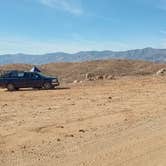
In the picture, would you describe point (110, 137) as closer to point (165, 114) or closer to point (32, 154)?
point (32, 154)

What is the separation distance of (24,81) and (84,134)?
74.5 ft

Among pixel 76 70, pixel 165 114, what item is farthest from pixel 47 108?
pixel 76 70

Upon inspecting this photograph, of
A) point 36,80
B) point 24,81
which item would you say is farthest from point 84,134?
point 24,81

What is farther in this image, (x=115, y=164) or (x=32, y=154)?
(x=32, y=154)

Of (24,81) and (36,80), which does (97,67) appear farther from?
(24,81)

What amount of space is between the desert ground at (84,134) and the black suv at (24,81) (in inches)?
497

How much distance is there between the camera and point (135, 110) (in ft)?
71.0

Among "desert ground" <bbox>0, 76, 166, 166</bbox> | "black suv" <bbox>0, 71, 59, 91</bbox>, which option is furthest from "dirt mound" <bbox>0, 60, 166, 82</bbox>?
"desert ground" <bbox>0, 76, 166, 166</bbox>

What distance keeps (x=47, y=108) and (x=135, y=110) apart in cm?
405

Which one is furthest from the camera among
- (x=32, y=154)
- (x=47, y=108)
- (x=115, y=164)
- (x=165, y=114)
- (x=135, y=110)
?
(x=47, y=108)

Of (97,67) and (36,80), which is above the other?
(36,80)

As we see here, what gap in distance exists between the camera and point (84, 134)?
1543 cm

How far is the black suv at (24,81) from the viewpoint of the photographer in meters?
37.6

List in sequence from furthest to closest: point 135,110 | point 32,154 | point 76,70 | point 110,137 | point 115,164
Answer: point 76,70 → point 135,110 → point 110,137 → point 32,154 → point 115,164
